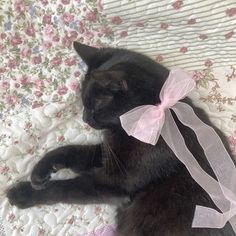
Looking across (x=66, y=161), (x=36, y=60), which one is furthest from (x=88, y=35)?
(x=66, y=161)

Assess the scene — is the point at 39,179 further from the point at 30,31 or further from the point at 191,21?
the point at 191,21

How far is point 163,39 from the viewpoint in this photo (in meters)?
1.31

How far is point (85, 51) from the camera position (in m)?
1.24

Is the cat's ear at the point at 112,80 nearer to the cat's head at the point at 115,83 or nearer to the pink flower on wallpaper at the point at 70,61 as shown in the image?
the cat's head at the point at 115,83

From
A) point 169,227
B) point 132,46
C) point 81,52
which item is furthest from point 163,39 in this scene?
point 169,227

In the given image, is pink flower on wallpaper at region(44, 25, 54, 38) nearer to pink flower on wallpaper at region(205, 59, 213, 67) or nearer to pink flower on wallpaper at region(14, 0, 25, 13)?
pink flower on wallpaper at region(14, 0, 25, 13)

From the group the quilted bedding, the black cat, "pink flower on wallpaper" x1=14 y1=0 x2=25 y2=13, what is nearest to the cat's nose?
the black cat

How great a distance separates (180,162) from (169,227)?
0.56ft

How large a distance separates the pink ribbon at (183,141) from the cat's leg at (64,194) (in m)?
0.24

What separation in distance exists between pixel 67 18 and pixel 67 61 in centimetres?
12

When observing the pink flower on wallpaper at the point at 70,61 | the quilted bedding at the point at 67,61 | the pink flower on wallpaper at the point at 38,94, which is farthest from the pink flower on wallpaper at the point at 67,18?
the pink flower on wallpaper at the point at 38,94

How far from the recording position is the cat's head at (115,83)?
1.13 meters

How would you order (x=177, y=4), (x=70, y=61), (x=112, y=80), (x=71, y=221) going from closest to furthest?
(x=112, y=80) < (x=177, y=4) < (x=70, y=61) < (x=71, y=221)

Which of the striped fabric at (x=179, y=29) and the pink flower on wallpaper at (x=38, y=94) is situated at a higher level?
the striped fabric at (x=179, y=29)
